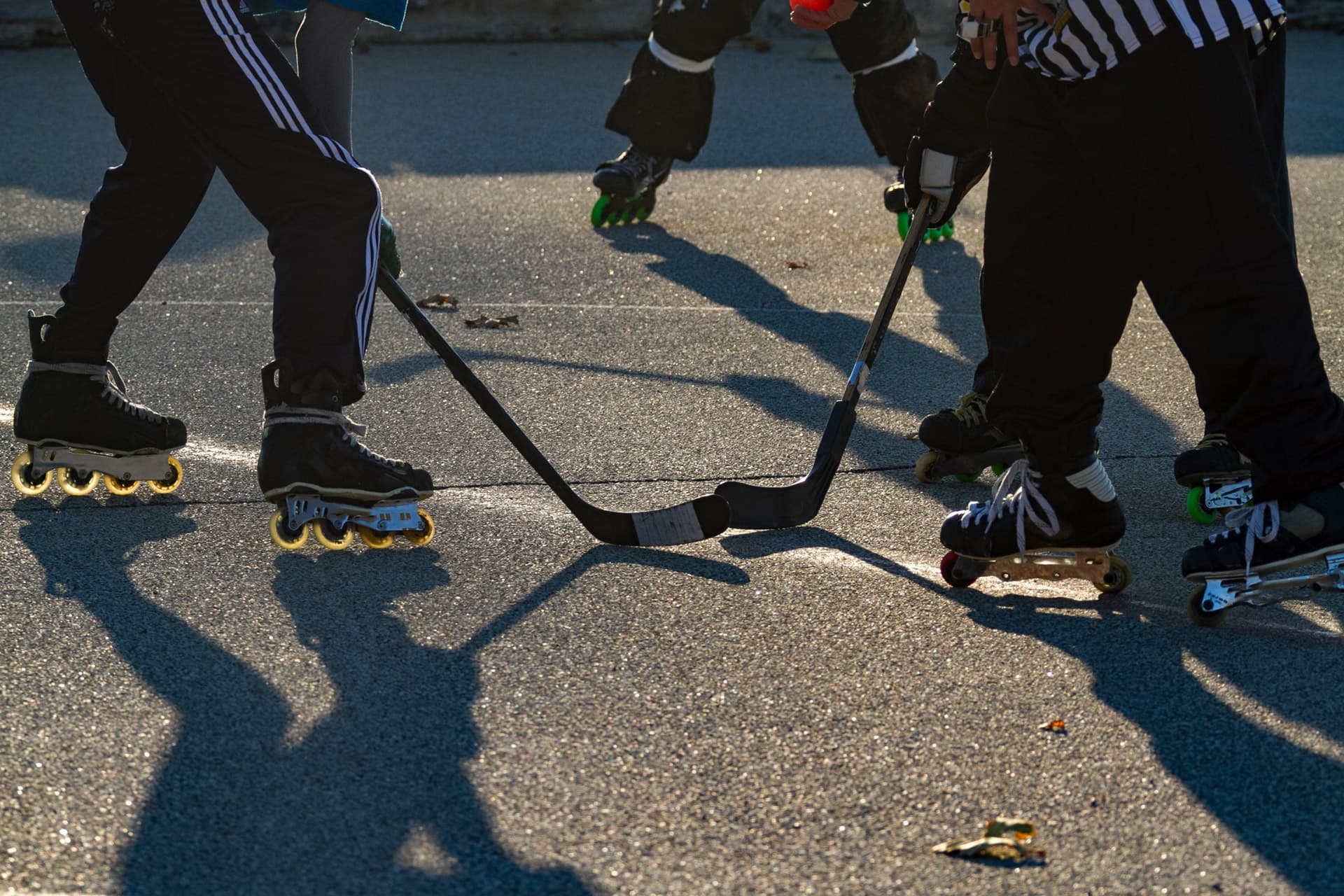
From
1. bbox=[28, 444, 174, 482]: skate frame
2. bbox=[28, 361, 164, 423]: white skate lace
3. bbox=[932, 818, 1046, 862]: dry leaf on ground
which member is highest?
bbox=[932, 818, 1046, 862]: dry leaf on ground

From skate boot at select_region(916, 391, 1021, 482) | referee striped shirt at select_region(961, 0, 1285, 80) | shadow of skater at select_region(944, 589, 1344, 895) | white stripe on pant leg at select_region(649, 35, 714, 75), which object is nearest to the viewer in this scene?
shadow of skater at select_region(944, 589, 1344, 895)

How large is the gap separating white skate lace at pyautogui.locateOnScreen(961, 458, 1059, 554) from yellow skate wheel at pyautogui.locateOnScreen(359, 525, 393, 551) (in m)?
1.17

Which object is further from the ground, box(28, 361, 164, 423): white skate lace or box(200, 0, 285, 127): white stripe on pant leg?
box(200, 0, 285, 127): white stripe on pant leg

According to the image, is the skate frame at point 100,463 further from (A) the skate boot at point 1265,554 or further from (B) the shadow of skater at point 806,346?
(A) the skate boot at point 1265,554

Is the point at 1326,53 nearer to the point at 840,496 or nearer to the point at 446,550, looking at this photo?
the point at 840,496

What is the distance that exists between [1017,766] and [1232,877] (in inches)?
15.0

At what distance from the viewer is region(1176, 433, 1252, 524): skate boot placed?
3.56 m

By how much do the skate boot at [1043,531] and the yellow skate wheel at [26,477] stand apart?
78.2 inches

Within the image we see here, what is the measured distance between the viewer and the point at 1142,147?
2691 mm

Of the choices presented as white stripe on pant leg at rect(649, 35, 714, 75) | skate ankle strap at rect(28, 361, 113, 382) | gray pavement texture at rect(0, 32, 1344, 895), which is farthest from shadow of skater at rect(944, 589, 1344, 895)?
white stripe on pant leg at rect(649, 35, 714, 75)

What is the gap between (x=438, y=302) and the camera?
5.33 metres

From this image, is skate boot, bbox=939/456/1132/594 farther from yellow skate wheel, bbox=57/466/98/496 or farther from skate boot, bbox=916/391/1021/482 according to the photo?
yellow skate wheel, bbox=57/466/98/496

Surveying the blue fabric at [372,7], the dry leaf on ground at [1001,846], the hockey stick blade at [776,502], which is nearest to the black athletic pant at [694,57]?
the hockey stick blade at [776,502]

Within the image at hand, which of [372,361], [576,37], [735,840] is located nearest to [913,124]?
[372,361]
